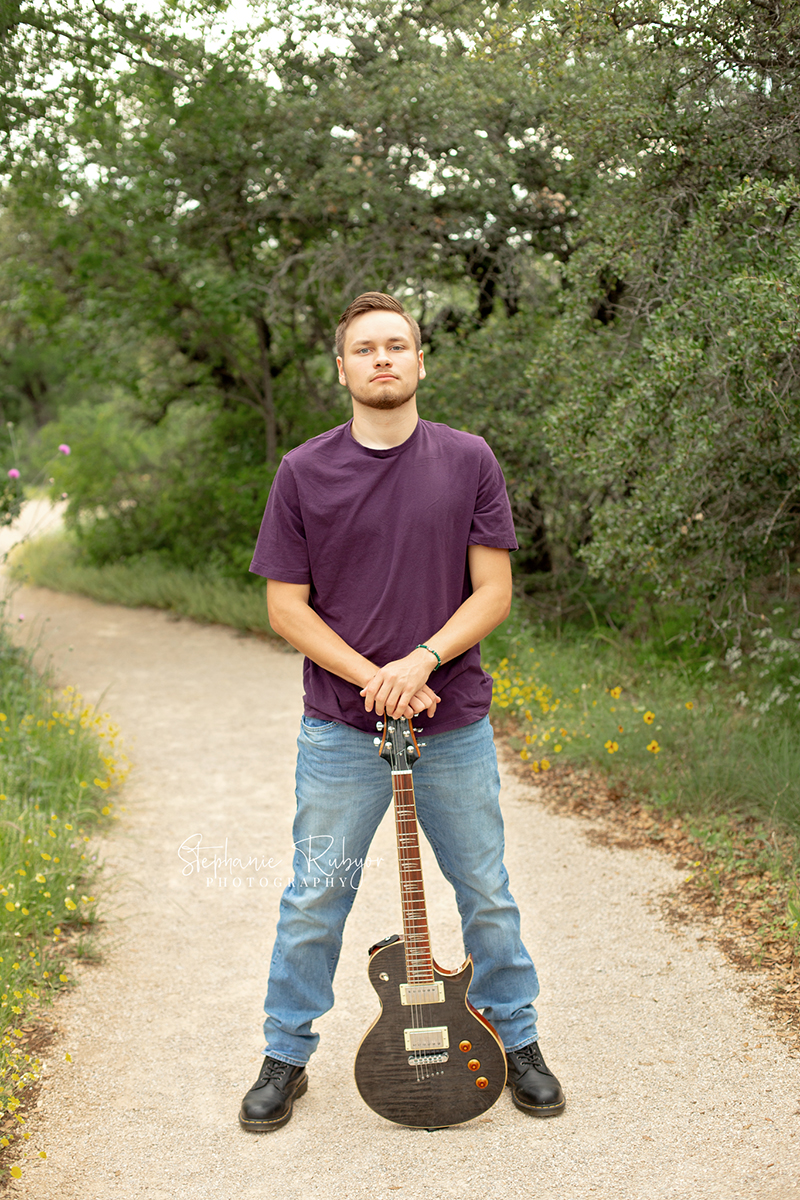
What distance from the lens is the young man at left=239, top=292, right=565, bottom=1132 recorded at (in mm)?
2625

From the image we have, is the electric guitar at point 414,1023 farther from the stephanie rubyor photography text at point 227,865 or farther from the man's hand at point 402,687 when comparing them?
the stephanie rubyor photography text at point 227,865

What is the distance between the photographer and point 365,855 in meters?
2.74

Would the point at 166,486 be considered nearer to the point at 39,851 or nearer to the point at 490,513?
the point at 39,851

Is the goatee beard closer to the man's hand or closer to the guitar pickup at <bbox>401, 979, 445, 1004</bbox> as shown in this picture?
the man's hand

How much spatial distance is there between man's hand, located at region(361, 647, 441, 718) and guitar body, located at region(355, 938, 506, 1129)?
2.06ft

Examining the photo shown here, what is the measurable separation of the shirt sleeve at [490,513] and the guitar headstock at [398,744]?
1.68 ft

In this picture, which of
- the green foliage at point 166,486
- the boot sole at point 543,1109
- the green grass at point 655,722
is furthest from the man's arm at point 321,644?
the green foliage at point 166,486

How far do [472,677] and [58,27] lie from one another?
20.6 feet

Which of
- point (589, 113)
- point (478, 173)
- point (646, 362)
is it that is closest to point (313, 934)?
point (646, 362)

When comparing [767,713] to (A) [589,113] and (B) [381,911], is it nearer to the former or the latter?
(B) [381,911]

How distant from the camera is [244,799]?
5797 mm

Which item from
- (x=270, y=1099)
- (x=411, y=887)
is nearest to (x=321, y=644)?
(x=411, y=887)

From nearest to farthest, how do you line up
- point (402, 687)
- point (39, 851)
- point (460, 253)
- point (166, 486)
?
point (402, 687), point (39, 851), point (460, 253), point (166, 486)

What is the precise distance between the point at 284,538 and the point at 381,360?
516 mm
